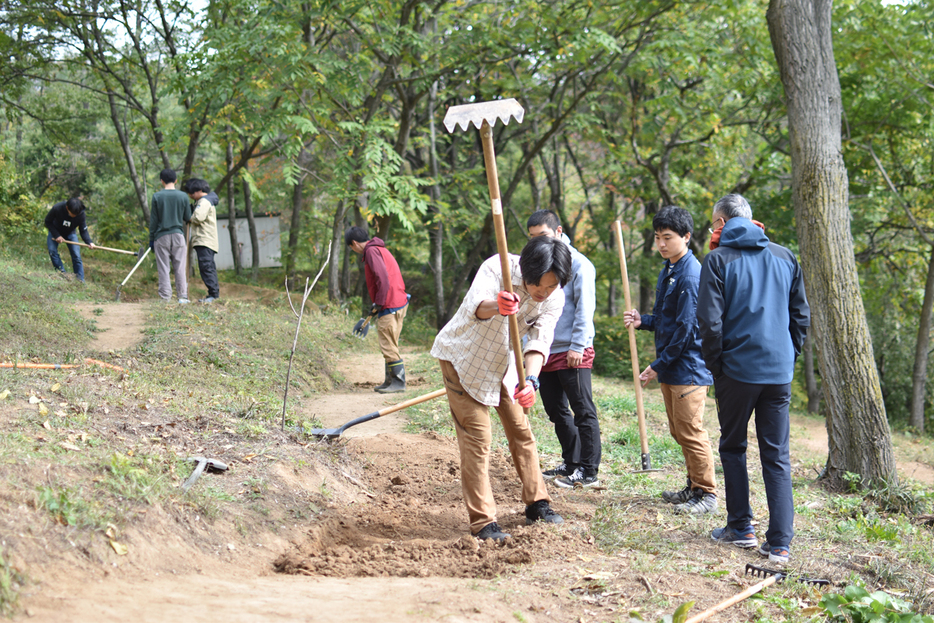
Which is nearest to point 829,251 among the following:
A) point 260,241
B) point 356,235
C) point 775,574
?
point 775,574

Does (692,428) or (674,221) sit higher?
(674,221)

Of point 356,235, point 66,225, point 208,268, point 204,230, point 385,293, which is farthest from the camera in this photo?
point 66,225

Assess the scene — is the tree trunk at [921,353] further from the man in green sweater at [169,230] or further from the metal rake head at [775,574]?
the man in green sweater at [169,230]

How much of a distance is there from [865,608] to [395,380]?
5.93m

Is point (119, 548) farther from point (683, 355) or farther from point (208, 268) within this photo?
point (208, 268)

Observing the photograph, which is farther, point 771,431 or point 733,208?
point 733,208

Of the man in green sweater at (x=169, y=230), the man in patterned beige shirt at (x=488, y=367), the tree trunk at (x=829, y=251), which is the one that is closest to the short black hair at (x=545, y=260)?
the man in patterned beige shirt at (x=488, y=367)

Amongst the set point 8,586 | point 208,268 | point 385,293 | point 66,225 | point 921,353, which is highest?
point 66,225

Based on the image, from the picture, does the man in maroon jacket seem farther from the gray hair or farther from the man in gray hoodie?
the gray hair

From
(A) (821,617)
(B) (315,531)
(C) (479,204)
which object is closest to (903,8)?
(C) (479,204)

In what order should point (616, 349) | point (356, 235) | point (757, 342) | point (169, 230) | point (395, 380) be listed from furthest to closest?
point (616, 349) < point (169, 230) < point (395, 380) < point (356, 235) < point (757, 342)

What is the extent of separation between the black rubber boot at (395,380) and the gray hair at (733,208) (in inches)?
194

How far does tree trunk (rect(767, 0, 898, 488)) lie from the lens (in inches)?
235

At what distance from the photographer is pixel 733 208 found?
417 cm
